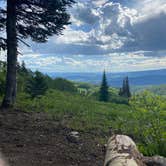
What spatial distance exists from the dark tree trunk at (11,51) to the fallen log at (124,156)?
32.0 ft

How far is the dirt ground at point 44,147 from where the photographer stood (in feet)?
25.6

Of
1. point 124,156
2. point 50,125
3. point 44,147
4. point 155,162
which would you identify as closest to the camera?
point 124,156

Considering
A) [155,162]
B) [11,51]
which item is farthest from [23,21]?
[155,162]

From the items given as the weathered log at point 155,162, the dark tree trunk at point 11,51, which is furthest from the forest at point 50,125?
the weathered log at point 155,162

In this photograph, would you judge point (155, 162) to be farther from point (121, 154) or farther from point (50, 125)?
point (50, 125)

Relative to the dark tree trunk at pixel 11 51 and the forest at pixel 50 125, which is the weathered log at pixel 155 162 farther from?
the dark tree trunk at pixel 11 51

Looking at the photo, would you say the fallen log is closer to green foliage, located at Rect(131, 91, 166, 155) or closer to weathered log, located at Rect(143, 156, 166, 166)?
weathered log, located at Rect(143, 156, 166, 166)

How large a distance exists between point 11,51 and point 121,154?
11014 millimetres

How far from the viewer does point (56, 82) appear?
119 metres

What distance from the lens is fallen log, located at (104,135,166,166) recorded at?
6.12 meters

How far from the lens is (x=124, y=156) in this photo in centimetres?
629

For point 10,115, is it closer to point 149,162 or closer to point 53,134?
point 53,134

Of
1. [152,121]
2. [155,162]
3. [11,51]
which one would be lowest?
[155,162]

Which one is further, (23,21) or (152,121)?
(23,21)
